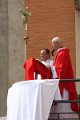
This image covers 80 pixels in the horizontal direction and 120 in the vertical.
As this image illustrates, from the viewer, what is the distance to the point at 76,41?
18344 millimetres

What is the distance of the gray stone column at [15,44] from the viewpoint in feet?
54.1

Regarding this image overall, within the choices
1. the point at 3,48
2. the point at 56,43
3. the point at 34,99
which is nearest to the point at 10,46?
the point at 3,48

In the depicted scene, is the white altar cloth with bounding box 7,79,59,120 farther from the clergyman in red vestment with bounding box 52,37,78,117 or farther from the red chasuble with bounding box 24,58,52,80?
the clergyman in red vestment with bounding box 52,37,78,117

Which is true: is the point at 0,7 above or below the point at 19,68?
above

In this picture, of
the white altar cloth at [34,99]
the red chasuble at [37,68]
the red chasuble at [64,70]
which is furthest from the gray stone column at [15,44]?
the white altar cloth at [34,99]

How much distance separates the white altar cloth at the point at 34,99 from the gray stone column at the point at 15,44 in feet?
21.3

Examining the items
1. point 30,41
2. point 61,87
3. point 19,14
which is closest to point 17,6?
point 19,14

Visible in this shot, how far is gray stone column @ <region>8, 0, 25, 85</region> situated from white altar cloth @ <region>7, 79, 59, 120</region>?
650 centimetres

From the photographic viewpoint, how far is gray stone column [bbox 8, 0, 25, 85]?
649 inches

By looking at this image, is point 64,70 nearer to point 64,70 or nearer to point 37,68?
point 64,70

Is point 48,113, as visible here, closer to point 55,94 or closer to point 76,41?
point 55,94

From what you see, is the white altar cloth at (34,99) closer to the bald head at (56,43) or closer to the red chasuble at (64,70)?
the red chasuble at (64,70)

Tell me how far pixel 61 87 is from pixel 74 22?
8.41 meters

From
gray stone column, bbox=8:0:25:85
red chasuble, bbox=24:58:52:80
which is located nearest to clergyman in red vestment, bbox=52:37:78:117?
red chasuble, bbox=24:58:52:80
